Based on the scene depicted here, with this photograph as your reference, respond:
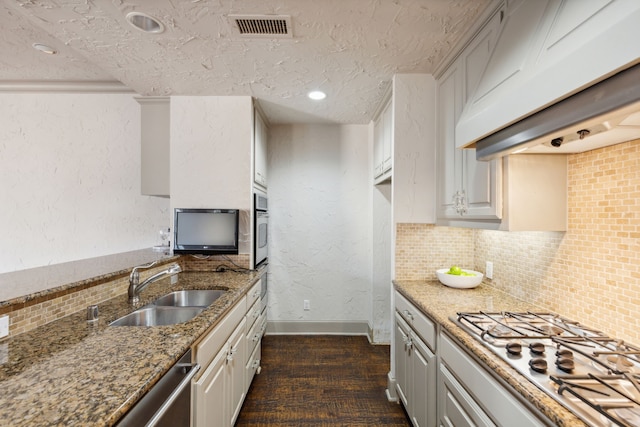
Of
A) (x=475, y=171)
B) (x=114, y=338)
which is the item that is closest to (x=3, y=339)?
(x=114, y=338)

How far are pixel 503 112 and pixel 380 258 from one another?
2248 mm

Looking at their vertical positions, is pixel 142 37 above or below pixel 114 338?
above

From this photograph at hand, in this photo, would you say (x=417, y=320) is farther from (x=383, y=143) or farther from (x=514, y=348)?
(x=383, y=143)

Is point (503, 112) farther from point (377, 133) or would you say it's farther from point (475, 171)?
point (377, 133)

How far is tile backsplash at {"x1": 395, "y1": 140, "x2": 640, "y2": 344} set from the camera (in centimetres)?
119

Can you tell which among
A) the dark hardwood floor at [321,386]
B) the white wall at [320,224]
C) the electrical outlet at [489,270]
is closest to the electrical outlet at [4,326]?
the dark hardwood floor at [321,386]

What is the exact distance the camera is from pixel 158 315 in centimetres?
172

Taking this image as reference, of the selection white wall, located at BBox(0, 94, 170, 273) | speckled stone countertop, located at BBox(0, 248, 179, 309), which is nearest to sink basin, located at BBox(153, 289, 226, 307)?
speckled stone countertop, located at BBox(0, 248, 179, 309)

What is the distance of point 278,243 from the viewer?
3.48 metres

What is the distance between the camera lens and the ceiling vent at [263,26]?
1.57m

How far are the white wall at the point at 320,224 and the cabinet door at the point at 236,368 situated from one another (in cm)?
144

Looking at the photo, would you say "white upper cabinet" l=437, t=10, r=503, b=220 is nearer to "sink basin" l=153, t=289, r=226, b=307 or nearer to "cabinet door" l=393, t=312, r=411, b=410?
"cabinet door" l=393, t=312, r=411, b=410

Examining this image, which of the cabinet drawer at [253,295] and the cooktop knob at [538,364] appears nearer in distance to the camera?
the cooktop knob at [538,364]

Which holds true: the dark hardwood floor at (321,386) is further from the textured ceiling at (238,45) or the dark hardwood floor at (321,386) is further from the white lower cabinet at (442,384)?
the textured ceiling at (238,45)
